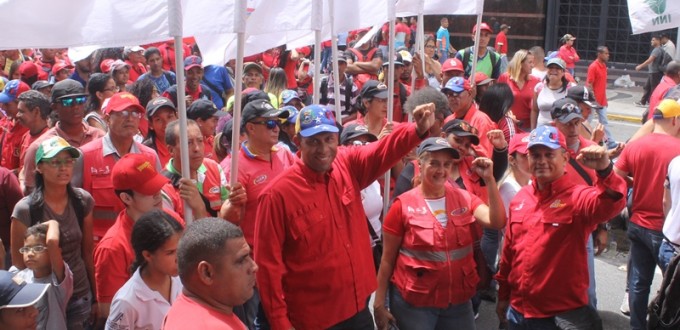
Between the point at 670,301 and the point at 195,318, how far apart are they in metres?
2.98

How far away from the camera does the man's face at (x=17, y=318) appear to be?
364 cm

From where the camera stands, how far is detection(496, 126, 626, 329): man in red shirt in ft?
14.3

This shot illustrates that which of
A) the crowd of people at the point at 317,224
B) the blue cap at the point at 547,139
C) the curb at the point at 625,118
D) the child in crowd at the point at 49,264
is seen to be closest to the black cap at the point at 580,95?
the crowd of people at the point at 317,224

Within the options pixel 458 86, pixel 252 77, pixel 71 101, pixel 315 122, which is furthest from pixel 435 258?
pixel 252 77

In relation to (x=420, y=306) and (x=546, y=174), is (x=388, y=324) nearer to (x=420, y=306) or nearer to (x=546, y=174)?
(x=420, y=306)

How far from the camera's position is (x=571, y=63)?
1644cm

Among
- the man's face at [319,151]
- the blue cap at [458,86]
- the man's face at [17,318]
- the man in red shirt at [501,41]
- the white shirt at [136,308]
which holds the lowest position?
the man's face at [17,318]

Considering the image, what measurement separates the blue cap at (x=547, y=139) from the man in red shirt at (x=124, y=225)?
80.0 inches

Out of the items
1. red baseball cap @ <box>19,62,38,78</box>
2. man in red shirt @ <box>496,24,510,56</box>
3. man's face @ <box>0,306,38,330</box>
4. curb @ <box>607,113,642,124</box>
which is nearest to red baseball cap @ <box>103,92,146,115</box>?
man's face @ <box>0,306,38,330</box>

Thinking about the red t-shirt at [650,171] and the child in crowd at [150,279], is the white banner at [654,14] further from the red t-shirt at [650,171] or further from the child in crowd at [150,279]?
the child in crowd at [150,279]

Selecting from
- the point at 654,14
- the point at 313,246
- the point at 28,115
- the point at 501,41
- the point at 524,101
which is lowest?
the point at 313,246

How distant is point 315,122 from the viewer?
4008mm

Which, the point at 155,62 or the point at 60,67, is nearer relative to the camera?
the point at 155,62

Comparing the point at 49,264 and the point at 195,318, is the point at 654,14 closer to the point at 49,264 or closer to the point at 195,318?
the point at 49,264
